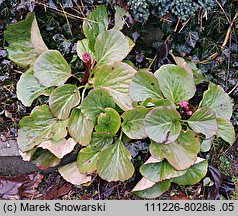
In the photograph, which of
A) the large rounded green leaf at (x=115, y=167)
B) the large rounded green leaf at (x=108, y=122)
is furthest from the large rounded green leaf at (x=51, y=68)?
the large rounded green leaf at (x=115, y=167)

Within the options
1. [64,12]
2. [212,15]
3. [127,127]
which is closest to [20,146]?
[127,127]

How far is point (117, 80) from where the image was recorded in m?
1.68

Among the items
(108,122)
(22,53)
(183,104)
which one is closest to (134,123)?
(108,122)

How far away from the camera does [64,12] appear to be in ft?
5.92

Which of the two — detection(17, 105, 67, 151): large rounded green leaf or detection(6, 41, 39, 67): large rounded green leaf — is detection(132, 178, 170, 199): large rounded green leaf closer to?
detection(17, 105, 67, 151): large rounded green leaf

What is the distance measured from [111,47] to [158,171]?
23.1 inches

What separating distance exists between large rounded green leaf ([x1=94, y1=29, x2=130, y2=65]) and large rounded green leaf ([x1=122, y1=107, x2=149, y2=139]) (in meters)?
0.26

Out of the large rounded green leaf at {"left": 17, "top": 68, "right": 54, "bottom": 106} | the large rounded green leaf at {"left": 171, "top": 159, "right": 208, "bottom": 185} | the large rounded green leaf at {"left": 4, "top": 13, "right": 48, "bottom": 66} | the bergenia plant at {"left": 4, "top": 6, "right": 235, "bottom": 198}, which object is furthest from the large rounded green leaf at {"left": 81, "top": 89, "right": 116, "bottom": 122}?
the large rounded green leaf at {"left": 171, "top": 159, "right": 208, "bottom": 185}

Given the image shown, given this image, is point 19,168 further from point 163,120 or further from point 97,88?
point 163,120

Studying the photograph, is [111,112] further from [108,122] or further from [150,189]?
[150,189]

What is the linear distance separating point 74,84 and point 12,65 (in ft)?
1.07

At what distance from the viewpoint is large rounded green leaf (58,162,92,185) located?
5.81 feet

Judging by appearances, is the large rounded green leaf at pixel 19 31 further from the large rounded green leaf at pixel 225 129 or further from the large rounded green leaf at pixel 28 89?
the large rounded green leaf at pixel 225 129

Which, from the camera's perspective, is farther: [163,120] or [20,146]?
[20,146]
